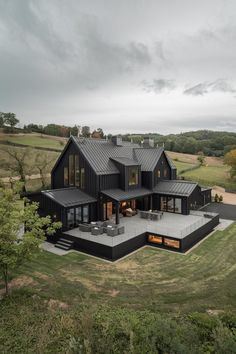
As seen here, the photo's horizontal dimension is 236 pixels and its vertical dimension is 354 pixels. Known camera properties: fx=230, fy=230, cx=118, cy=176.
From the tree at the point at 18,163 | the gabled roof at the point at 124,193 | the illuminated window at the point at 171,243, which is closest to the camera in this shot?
the illuminated window at the point at 171,243

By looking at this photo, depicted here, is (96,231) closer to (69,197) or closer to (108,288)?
(69,197)

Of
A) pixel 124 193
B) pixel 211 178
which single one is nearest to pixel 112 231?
pixel 124 193

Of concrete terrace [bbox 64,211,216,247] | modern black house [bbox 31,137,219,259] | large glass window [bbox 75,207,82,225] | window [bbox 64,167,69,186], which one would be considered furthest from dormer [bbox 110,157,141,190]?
large glass window [bbox 75,207,82,225]

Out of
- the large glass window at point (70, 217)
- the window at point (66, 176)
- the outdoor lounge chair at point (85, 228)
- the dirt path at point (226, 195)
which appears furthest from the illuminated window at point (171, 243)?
the dirt path at point (226, 195)

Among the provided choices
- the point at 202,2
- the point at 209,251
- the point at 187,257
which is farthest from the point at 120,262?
the point at 202,2

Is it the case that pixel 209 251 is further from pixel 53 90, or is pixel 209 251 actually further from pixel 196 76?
pixel 53 90

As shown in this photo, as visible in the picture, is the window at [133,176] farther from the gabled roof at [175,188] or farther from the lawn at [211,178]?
the lawn at [211,178]
